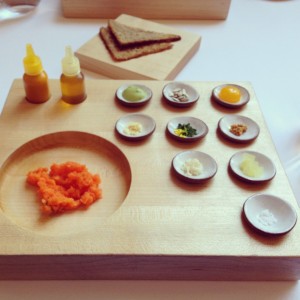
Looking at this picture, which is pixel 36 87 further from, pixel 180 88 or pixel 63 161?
pixel 180 88

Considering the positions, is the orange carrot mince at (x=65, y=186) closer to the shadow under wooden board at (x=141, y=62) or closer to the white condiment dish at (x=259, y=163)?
the white condiment dish at (x=259, y=163)

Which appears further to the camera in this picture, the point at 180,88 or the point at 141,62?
the point at 141,62

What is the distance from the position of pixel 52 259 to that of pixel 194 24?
923 mm

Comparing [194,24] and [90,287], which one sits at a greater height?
[194,24]

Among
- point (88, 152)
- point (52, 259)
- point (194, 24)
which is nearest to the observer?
point (52, 259)

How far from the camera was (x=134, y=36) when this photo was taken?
1.03 metres

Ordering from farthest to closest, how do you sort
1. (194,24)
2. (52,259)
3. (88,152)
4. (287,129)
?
1. (194,24)
2. (287,129)
3. (88,152)
4. (52,259)

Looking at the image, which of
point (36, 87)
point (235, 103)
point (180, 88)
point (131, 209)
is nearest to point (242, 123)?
point (235, 103)

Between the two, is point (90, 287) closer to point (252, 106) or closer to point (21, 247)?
point (21, 247)

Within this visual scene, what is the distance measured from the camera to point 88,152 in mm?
747

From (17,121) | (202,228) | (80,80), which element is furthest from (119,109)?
(202,228)

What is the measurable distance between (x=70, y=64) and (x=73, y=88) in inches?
2.0

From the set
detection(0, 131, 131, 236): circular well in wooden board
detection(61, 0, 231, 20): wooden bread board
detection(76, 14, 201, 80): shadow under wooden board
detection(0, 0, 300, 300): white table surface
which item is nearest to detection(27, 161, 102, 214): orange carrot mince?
detection(0, 131, 131, 236): circular well in wooden board

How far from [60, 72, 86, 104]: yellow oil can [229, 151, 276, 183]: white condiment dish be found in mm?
339
